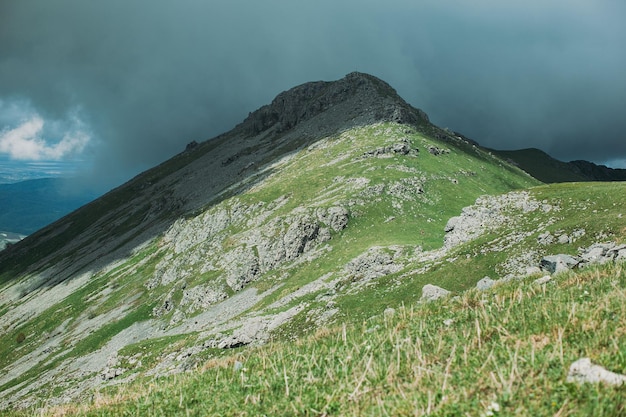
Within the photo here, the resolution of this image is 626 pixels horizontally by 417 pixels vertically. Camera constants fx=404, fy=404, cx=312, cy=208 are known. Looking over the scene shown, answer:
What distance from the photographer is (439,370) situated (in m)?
8.39

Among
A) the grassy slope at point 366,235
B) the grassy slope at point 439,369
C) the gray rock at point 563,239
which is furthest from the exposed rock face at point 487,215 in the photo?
the grassy slope at point 439,369

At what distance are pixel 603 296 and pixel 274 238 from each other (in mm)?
85035

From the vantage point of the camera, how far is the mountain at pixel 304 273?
11086mm

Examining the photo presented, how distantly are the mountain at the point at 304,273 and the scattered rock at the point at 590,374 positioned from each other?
3.46 ft

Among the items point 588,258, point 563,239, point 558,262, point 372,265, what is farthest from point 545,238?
point 372,265

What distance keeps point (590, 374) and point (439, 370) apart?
2.64 m

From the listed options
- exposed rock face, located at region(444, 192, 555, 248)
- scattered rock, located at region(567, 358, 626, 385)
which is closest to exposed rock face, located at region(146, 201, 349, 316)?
exposed rock face, located at region(444, 192, 555, 248)

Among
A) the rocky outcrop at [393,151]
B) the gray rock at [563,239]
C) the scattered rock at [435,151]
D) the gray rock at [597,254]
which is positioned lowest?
the gray rock at [563,239]

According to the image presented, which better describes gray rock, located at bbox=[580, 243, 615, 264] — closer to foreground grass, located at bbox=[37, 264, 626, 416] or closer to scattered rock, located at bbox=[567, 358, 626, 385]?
foreground grass, located at bbox=[37, 264, 626, 416]

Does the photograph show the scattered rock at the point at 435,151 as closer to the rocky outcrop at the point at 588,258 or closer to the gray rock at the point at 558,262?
the rocky outcrop at the point at 588,258

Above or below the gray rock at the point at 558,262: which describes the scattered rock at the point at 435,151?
above

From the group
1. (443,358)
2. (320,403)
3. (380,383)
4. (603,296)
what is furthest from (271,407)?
(603,296)

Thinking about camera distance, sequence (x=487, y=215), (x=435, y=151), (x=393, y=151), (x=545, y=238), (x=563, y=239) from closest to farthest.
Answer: (x=563, y=239) → (x=545, y=238) → (x=487, y=215) → (x=393, y=151) → (x=435, y=151)

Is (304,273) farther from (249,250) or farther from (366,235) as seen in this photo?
(249,250)
